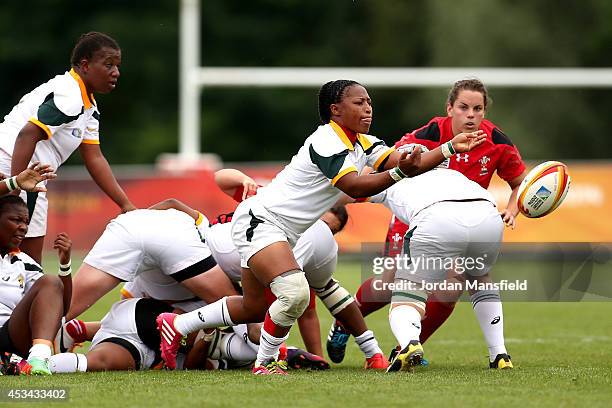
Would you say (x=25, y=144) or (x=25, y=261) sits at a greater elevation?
(x=25, y=144)

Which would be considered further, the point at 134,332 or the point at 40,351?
the point at 134,332

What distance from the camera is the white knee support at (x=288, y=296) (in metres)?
6.11

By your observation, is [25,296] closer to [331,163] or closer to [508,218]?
[331,163]

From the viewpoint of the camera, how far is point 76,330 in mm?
Result: 6945

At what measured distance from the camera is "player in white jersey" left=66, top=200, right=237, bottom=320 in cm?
677

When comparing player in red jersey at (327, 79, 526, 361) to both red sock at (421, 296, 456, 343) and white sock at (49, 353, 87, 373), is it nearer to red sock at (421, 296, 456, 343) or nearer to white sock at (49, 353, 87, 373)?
red sock at (421, 296, 456, 343)

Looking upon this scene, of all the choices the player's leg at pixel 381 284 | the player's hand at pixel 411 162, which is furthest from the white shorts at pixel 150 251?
the player's hand at pixel 411 162

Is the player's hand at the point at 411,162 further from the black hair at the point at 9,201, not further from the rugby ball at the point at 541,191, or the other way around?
the black hair at the point at 9,201

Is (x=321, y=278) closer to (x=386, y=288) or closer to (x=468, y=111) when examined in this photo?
(x=386, y=288)

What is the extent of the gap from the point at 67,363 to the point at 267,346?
1.09m

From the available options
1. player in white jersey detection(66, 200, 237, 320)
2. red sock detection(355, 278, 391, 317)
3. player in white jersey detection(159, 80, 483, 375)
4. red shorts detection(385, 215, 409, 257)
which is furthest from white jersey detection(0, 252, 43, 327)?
red shorts detection(385, 215, 409, 257)

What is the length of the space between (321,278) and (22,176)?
1.85 m

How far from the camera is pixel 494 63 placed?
1081 inches

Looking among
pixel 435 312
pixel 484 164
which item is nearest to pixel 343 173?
pixel 484 164
